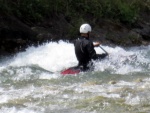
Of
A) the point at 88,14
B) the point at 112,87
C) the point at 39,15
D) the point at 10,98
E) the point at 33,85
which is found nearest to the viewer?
the point at 10,98

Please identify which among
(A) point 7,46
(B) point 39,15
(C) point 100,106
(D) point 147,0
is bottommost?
(C) point 100,106

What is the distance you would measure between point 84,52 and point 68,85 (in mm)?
2085

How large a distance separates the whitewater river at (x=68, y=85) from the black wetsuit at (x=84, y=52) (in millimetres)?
291

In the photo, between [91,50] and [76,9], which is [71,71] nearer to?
[91,50]

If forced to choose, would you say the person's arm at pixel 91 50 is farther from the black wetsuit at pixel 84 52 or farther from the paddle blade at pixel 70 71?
the paddle blade at pixel 70 71

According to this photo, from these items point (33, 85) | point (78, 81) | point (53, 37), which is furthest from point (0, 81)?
point (53, 37)

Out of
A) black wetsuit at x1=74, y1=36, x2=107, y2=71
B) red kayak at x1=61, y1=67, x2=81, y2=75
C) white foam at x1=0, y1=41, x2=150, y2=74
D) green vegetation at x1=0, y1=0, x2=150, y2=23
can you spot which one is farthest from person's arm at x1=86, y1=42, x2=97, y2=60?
green vegetation at x1=0, y1=0, x2=150, y2=23

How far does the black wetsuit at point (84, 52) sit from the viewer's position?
400 inches

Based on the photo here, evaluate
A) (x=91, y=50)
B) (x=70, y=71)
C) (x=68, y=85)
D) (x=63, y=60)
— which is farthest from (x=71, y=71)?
(x=63, y=60)

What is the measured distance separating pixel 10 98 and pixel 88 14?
11683 millimetres

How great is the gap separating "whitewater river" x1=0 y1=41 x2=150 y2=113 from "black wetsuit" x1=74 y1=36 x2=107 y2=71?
29 centimetres

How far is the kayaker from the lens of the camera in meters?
10.2

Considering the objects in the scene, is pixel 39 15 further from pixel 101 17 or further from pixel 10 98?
pixel 10 98

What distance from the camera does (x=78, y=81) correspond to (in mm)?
8922
